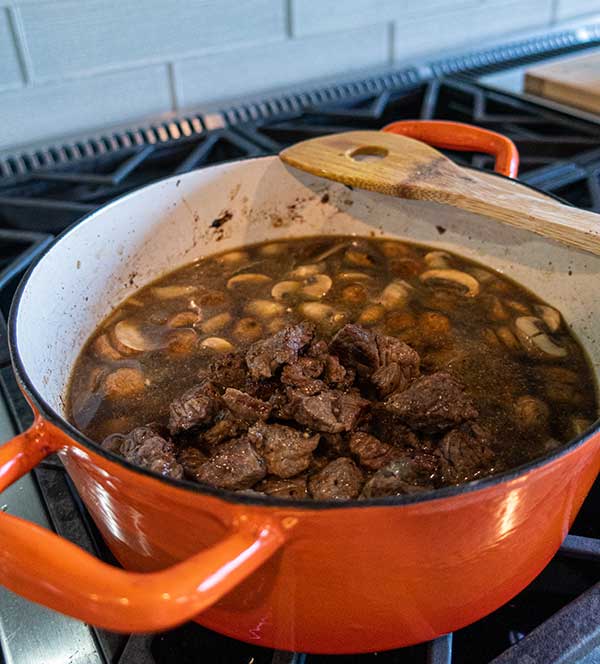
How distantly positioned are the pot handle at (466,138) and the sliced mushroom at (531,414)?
→ 395 millimetres

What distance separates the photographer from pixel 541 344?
2.93ft

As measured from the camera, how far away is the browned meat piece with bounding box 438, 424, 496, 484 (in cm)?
66

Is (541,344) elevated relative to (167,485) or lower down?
lower down

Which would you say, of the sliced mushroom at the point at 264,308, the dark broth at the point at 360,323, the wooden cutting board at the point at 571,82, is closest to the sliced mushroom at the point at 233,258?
the dark broth at the point at 360,323

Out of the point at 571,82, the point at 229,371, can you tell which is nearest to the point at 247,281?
the point at 229,371

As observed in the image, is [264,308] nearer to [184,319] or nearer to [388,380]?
[184,319]

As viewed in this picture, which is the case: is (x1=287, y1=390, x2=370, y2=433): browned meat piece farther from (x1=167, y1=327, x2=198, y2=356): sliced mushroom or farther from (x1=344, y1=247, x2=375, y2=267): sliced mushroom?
(x1=344, y1=247, x2=375, y2=267): sliced mushroom

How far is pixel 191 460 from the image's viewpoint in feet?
2.30

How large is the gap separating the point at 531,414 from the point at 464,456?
0.14 metres

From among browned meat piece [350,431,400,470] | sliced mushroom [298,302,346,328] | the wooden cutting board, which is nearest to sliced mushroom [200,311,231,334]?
sliced mushroom [298,302,346,328]

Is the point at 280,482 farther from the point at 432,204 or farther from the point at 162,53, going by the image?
the point at 162,53

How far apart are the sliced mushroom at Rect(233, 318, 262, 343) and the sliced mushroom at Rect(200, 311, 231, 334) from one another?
18 mm

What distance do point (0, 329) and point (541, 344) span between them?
0.75m

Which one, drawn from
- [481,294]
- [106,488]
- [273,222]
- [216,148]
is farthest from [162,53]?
[106,488]
